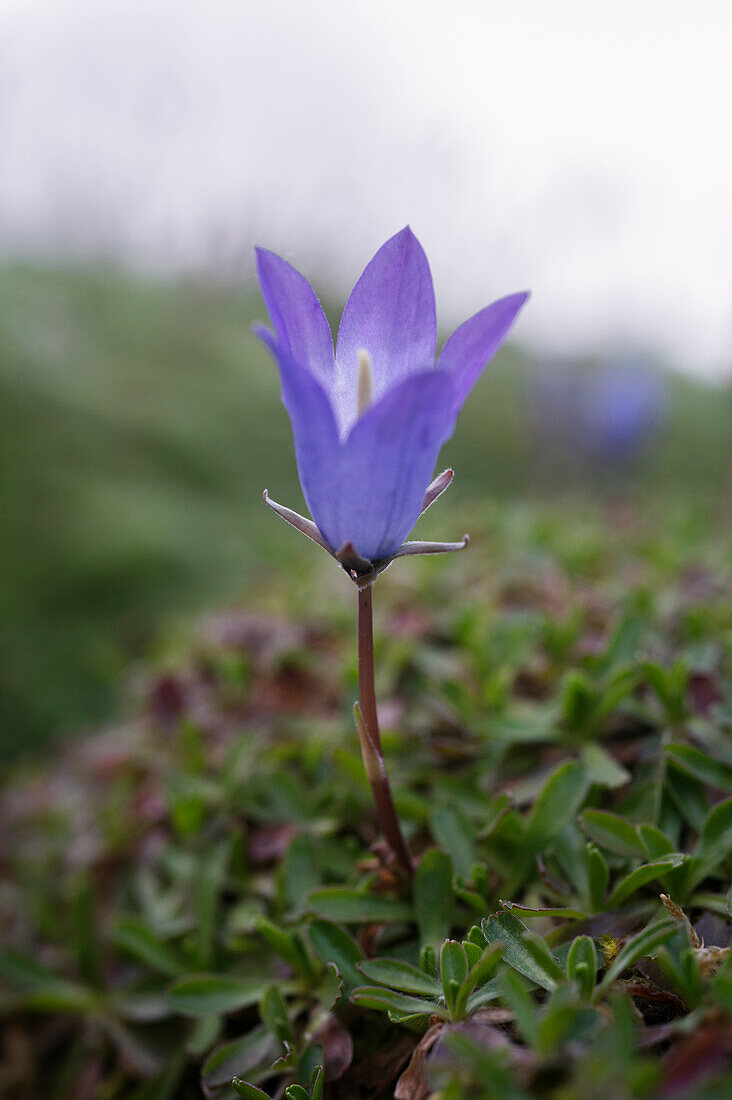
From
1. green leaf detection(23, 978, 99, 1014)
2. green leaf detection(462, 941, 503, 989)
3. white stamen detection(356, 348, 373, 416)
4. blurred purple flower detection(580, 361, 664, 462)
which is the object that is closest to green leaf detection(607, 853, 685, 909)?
green leaf detection(462, 941, 503, 989)

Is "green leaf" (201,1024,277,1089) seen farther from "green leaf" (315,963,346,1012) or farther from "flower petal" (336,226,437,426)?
"flower petal" (336,226,437,426)

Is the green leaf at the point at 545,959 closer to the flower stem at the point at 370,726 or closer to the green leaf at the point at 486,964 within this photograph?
the green leaf at the point at 486,964

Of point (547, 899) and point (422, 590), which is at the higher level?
point (547, 899)

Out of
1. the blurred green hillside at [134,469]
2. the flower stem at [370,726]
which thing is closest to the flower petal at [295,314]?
the flower stem at [370,726]

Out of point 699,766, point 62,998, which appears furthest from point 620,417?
point 62,998

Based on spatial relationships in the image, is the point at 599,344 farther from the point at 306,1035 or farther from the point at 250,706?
the point at 306,1035

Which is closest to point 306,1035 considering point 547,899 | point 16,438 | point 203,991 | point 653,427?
point 203,991

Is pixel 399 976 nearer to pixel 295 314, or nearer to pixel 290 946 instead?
pixel 290 946
